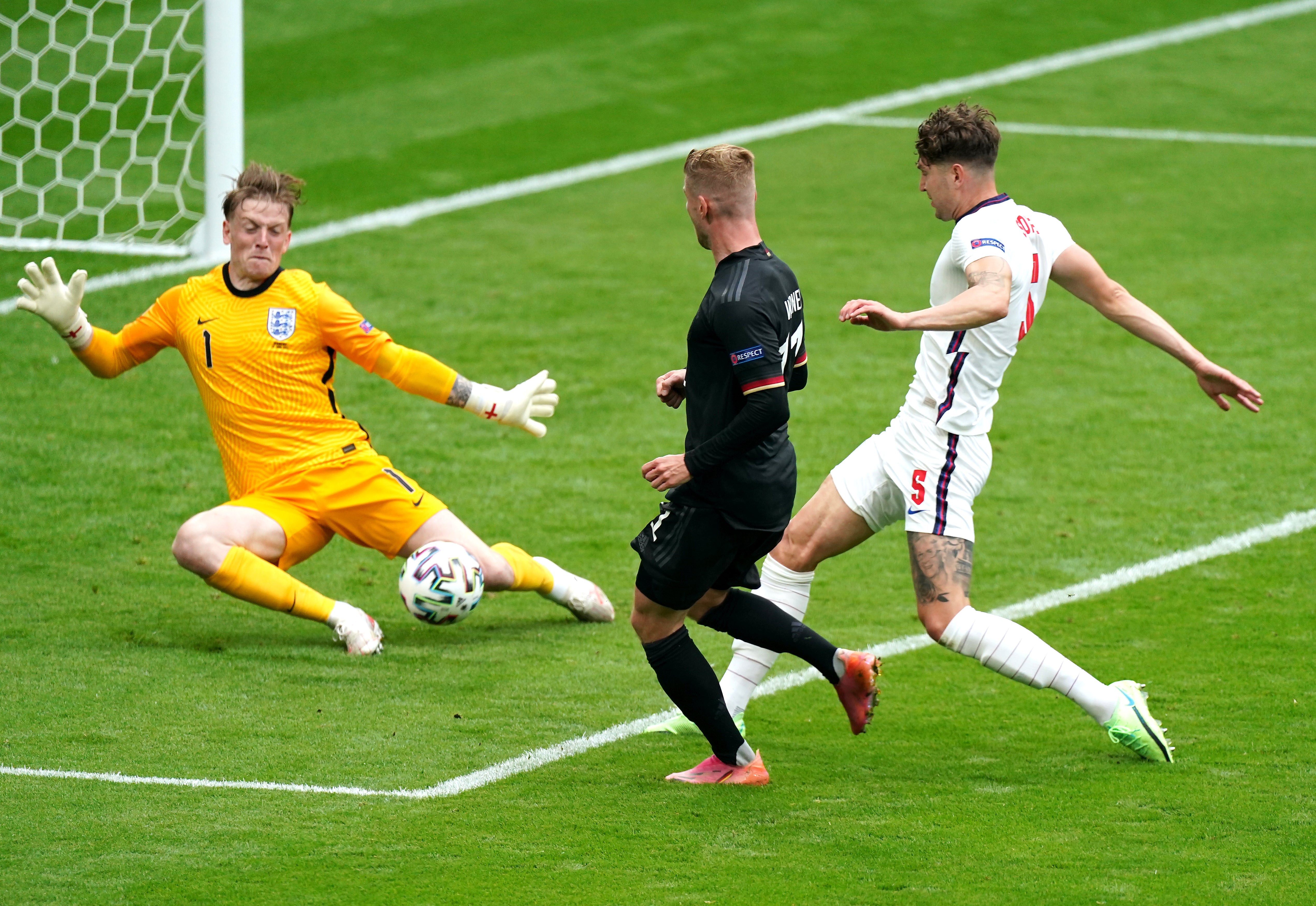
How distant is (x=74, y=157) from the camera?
1305 centimetres

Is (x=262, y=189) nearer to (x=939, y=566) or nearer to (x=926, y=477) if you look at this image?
(x=926, y=477)

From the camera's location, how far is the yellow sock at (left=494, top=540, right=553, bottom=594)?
23.2 feet

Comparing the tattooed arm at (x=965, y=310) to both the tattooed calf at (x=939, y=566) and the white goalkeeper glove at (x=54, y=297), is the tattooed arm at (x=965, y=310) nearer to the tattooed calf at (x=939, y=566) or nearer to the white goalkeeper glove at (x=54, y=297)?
the tattooed calf at (x=939, y=566)

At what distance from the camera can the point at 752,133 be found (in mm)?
15859

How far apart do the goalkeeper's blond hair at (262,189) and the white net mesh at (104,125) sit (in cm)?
508

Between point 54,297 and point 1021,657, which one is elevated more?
point 54,297

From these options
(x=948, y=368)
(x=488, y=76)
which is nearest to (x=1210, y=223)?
(x=488, y=76)

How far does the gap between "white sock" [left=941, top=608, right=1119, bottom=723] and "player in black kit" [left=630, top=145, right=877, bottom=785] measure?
2.18ft

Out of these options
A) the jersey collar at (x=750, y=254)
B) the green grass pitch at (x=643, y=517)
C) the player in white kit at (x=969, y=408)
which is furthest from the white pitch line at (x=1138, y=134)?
the jersey collar at (x=750, y=254)

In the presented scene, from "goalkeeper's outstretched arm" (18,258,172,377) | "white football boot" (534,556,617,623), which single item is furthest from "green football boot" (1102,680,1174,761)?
"goalkeeper's outstretched arm" (18,258,172,377)

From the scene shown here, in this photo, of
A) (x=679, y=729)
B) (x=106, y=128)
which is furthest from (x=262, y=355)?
(x=106, y=128)

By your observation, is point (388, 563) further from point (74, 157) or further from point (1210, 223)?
point (1210, 223)

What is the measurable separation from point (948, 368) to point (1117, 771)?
1.37 m

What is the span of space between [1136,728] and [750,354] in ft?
5.79
